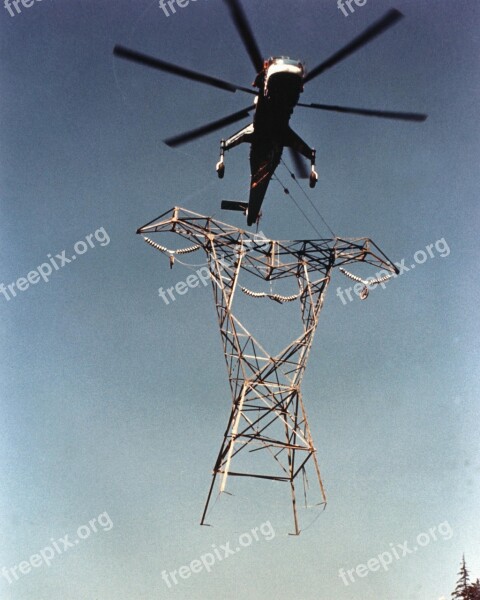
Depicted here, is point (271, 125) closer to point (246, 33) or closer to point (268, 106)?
point (268, 106)

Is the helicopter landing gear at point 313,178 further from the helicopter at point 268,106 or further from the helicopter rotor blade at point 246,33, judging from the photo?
the helicopter rotor blade at point 246,33

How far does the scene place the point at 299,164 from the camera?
15.3m

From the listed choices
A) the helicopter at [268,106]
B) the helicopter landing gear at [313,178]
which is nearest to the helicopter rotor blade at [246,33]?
the helicopter at [268,106]

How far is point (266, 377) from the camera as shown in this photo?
48.7ft

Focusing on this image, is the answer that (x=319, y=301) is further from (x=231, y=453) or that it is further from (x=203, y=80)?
(x=203, y=80)

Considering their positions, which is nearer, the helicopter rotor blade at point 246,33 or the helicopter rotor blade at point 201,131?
the helicopter rotor blade at point 246,33

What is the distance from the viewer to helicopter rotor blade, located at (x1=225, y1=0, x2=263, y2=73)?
32.3 feet

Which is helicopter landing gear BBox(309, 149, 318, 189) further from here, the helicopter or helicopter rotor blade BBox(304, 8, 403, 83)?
helicopter rotor blade BBox(304, 8, 403, 83)

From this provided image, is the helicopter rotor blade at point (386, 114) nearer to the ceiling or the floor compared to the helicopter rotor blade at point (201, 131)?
nearer to the floor

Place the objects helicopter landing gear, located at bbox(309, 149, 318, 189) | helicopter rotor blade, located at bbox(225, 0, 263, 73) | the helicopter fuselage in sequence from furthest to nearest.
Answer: helicopter landing gear, located at bbox(309, 149, 318, 189) < the helicopter fuselage < helicopter rotor blade, located at bbox(225, 0, 263, 73)

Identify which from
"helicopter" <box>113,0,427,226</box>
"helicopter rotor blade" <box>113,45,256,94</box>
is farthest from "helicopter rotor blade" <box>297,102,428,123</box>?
"helicopter rotor blade" <box>113,45,256,94</box>

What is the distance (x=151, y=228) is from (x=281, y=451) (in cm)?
772

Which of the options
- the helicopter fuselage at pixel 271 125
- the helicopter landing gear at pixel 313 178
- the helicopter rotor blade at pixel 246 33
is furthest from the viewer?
the helicopter landing gear at pixel 313 178

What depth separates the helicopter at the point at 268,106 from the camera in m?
10.6
